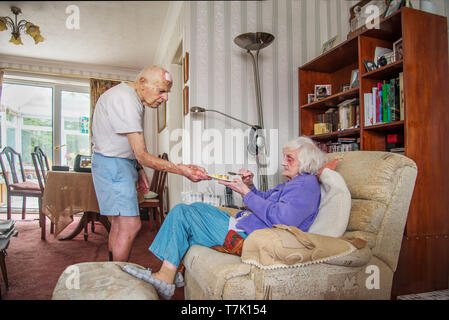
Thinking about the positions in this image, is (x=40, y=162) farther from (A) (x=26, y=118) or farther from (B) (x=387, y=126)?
(B) (x=387, y=126)

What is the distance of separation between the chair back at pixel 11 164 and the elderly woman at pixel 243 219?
582 millimetres

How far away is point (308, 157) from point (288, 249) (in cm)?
50

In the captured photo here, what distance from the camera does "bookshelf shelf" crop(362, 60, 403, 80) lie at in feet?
5.48

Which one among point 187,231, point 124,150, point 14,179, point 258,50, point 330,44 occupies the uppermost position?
point 330,44

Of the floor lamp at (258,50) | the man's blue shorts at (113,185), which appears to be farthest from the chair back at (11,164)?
the floor lamp at (258,50)

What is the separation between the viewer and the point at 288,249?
0.90 meters

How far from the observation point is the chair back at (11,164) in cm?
112

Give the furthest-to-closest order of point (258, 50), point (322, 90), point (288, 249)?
point (322, 90)
point (258, 50)
point (288, 249)

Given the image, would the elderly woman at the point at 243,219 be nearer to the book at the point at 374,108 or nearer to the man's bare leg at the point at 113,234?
the man's bare leg at the point at 113,234

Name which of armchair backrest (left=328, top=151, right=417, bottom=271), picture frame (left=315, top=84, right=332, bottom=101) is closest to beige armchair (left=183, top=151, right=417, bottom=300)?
armchair backrest (left=328, top=151, right=417, bottom=271)

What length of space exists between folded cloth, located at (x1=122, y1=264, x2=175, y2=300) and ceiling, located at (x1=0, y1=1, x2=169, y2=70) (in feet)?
2.84

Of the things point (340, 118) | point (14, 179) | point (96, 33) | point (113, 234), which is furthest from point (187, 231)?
Answer: point (340, 118)

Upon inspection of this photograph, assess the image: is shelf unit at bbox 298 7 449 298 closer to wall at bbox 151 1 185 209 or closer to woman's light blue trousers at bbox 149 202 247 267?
woman's light blue trousers at bbox 149 202 247 267

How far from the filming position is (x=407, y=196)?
1.11 m
